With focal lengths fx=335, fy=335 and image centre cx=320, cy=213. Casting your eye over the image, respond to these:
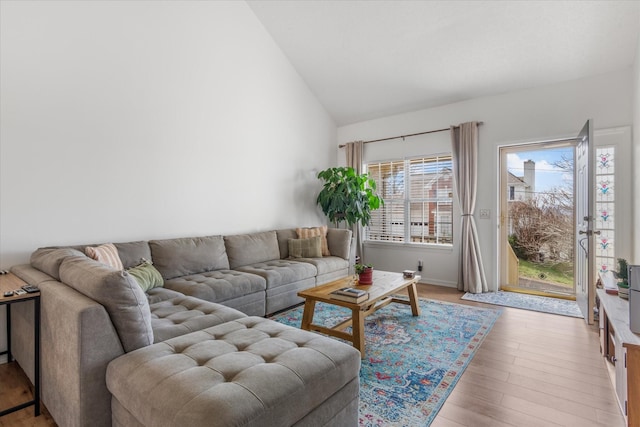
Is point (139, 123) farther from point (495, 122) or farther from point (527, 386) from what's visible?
point (495, 122)

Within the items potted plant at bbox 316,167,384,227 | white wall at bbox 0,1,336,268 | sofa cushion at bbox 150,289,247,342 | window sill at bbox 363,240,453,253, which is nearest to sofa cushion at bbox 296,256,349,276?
potted plant at bbox 316,167,384,227

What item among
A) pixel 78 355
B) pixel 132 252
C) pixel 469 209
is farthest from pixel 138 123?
pixel 469 209

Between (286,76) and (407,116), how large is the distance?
1915 millimetres

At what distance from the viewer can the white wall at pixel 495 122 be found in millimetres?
3686

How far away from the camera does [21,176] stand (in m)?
2.55

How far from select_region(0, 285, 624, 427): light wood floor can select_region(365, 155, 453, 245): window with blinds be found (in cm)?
212

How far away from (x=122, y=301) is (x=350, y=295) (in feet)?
5.18

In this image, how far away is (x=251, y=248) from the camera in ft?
13.0

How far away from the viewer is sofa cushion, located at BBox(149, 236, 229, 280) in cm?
315

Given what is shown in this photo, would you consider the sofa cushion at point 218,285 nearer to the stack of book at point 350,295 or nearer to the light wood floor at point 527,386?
the stack of book at point 350,295

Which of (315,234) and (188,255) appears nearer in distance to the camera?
(188,255)

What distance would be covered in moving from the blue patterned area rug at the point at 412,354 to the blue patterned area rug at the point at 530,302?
40 cm

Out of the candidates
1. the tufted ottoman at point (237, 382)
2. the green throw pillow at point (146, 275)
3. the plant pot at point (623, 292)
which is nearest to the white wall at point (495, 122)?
the plant pot at point (623, 292)

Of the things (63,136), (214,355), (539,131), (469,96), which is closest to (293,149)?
(469,96)
